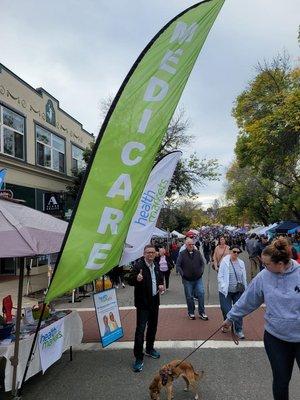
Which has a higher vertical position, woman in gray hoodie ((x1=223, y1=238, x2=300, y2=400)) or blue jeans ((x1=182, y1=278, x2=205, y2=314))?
woman in gray hoodie ((x1=223, y1=238, x2=300, y2=400))

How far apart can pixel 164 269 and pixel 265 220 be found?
4772 centimetres

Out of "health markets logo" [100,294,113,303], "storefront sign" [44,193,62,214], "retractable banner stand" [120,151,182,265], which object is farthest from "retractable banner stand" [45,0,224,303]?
"storefront sign" [44,193,62,214]

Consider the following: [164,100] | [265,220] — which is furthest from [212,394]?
[265,220]

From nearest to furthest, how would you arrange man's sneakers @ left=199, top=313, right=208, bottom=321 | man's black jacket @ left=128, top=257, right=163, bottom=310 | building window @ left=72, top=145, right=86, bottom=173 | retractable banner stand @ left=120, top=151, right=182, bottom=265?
man's black jacket @ left=128, top=257, right=163, bottom=310
retractable banner stand @ left=120, top=151, right=182, bottom=265
man's sneakers @ left=199, top=313, right=208, bottom=321
building window @ left=72, top=145, right=86, bottom=173

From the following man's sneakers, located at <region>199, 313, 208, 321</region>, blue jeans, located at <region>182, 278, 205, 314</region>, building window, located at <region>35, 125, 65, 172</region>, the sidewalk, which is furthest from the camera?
building window, located at <region>35, 125, 65, 172</region>

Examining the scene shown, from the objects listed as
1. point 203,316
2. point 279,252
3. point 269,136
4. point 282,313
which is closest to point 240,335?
point 203,316

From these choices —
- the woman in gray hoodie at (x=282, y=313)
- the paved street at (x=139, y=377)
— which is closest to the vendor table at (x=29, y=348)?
the paved street at (x=139, y=377)

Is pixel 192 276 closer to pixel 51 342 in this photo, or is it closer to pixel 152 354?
pixel 152 354

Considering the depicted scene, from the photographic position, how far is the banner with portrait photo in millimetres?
6273

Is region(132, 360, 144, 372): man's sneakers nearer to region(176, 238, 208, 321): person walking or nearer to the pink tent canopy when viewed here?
the pink tent canopy

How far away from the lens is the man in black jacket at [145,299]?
589cm

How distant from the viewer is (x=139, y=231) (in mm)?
8609

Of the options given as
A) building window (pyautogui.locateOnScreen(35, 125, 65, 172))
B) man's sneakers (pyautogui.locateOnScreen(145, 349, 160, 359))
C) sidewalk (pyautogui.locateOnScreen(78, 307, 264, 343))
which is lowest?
sidewalk (pyautogui.locateOnScreen(78, 307, 264, 343))

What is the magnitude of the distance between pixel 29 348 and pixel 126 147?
2.93m
